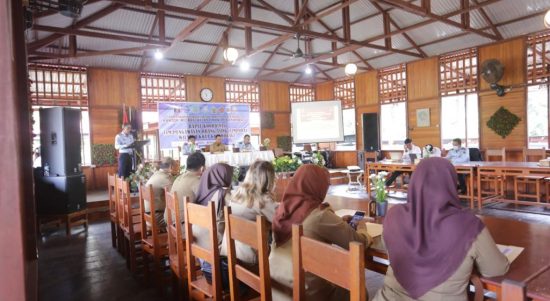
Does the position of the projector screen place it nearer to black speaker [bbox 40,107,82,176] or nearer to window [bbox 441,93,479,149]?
window [bbox 441,93,479,149]

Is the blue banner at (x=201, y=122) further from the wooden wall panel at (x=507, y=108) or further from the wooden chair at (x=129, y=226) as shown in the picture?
the wooden wall panel at (x=507, y=108)

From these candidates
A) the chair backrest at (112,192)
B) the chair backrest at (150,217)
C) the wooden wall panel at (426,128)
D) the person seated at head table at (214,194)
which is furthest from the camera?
the wooden wall panel at (426,128)

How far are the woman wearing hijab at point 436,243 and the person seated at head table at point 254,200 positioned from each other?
0.83 m

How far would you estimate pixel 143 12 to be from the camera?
7.75 m

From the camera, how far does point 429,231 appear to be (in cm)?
137

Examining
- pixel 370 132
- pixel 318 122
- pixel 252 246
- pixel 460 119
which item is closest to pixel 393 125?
pixel 370 132

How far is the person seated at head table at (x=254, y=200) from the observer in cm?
207

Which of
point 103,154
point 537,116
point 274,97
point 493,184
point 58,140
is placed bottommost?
point 493,184

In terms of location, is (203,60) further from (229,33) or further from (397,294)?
(397,294)

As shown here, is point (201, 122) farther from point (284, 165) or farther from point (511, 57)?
point (511, 57)

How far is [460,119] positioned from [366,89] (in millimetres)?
2993

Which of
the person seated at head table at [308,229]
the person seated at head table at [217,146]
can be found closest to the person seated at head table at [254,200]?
the person seated at head table at [308,229]

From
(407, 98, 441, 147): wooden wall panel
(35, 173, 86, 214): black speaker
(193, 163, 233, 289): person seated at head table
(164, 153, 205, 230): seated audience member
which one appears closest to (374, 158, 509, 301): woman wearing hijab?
(193, 163, 233, 289): person seated at head table

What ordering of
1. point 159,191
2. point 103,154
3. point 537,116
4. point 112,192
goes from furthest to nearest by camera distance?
point 103,154
point 537,116
point 112,192
point 159,191
